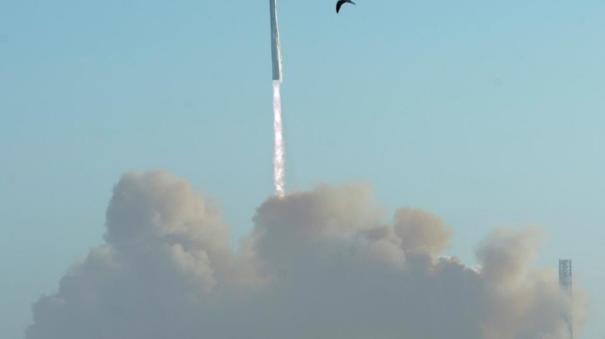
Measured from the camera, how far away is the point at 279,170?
156500 mm

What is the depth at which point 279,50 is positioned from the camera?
129 m

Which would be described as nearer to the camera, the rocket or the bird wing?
the bird wing

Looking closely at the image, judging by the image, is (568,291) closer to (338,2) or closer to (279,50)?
(279,50)

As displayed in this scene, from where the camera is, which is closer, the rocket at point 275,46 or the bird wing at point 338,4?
the bird wing at point 338,4

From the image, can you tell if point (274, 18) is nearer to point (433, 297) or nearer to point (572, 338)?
point (433, 297)

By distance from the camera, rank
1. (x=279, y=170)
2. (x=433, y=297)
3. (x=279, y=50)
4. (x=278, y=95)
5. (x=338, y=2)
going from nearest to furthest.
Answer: (x=338, y=2) → (x=279, y=50) → (x=278, y=95) → (x=279, y=170) → (x=433, y=297)

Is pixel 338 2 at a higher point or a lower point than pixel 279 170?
lower

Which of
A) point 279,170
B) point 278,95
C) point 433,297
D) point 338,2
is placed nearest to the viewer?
point 338,2

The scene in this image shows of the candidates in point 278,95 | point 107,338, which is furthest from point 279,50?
point 107,338

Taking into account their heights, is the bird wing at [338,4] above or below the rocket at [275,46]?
below

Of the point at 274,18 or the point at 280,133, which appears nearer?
the point at 274,18

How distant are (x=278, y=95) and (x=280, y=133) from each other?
619cm

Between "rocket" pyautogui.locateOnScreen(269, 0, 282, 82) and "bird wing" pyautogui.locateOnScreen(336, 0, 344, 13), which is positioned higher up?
"rocket" pyautogui.locateOnScreen(269, 0, 282, 82)

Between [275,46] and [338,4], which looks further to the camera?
[275,46]
